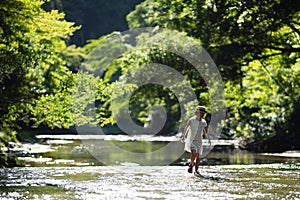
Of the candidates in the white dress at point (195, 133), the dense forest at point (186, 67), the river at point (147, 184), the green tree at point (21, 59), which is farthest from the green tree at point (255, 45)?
the river at point (147, 184)

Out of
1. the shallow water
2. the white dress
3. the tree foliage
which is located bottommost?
the shallow water

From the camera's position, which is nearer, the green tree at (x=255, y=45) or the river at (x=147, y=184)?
the river at (x=147, y=184)

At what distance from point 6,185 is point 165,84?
94.4 feet

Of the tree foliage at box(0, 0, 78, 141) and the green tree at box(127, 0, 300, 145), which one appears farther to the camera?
the green tree at box(127, 0, 300, 145)

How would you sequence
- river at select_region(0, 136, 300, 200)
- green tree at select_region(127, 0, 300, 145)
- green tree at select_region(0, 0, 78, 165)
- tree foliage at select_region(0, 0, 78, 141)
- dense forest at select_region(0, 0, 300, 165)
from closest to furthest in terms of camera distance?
river at select_region(0, 136, 300, 200)
tree foliage at select_region(0, 0, 78, 141)
green tree at select_region(0, 0, 78, 165)
dense forest at select_region(0, 0, 300, 165)
green tree at select_region(127, 0, 300, 145)

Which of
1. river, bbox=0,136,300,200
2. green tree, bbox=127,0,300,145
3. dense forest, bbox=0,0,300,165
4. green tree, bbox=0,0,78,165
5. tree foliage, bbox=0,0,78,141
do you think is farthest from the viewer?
green tree, bbox=127,0,300,145

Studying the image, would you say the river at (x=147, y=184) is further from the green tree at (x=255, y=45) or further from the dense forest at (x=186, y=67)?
the green tree at (x=255, y=45)

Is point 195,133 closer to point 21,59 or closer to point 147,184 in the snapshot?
point 147,184

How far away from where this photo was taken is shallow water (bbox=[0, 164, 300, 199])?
Answer: 1055 centimetres

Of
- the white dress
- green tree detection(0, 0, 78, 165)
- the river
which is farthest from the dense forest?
the white dress

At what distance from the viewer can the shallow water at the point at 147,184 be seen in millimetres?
10555

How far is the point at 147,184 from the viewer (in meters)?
12.2

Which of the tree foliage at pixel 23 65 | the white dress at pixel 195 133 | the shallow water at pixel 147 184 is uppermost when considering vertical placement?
the tree foliage at pixel 23 65

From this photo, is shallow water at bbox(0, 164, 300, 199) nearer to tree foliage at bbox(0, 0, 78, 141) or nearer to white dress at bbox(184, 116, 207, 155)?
white dress at bbox(184, 116, 207, 155)
